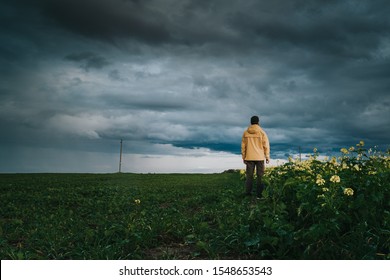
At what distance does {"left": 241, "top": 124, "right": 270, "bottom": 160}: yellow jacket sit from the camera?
42.7 feet

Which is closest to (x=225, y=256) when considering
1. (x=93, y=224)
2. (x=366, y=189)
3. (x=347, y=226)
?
(x=347, y=226)

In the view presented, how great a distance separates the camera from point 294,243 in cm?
517

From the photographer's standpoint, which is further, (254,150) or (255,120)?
(255,120)

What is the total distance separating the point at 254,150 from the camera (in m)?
13.0

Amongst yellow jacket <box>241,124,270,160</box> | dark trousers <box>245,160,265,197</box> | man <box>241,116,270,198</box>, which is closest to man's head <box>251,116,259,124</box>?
man <box>241,116,270,198</box>

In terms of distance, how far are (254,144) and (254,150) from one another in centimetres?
22

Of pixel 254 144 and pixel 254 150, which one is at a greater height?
pixel 254 144

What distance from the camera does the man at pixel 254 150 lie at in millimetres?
13008

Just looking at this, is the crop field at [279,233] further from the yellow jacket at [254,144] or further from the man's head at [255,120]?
the man's head at [255,120]

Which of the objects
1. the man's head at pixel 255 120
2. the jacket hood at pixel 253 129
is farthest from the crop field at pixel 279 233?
the man's head at pixel 255 120

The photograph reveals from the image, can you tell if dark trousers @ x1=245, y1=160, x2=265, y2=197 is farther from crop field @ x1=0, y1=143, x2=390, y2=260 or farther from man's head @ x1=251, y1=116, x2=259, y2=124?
crop field @ x1=0, y1=143, x2=390, y2=260

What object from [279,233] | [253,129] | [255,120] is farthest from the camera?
[255,120]

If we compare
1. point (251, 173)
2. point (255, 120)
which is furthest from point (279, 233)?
point (255, 120)

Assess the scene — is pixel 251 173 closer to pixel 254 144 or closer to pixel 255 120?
pixel 254 144
